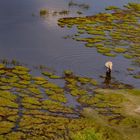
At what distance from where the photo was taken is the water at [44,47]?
39562mm

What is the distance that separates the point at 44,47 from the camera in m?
43.8

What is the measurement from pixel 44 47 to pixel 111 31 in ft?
42.9

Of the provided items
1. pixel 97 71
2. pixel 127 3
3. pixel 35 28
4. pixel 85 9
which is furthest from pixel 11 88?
pixel 127 3

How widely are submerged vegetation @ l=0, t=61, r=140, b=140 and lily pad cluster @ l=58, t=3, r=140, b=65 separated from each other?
10.6 meters

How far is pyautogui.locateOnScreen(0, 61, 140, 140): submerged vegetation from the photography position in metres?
26.8

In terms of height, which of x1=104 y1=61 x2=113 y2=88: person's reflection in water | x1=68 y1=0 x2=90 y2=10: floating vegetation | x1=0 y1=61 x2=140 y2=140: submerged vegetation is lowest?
x1=0 y1=61 x2=140 y2=140: submerged vegetation

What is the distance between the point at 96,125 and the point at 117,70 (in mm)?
12985

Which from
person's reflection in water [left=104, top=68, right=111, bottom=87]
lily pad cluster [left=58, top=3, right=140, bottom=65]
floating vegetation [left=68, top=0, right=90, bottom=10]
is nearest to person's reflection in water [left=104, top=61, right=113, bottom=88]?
person's reflection in water [left=104, top=68, right=111, bottom=87]

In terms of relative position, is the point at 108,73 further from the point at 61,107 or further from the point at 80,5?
the point at 80,5

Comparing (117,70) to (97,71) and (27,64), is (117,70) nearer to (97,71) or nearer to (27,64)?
(97,71)

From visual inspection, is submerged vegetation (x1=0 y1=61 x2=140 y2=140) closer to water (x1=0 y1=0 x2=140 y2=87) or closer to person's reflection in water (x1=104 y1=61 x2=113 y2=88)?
person's reflection in water (x1=104 y1=61 x2=113 y2=88)

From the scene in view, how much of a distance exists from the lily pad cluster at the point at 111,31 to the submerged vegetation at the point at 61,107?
10.6 metres

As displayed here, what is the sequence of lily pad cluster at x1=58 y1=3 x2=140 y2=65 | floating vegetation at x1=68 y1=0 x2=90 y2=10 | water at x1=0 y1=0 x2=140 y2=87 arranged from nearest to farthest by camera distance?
water at x1=0 y1=0 x2=140 y2=87, lily pad cluster at x1=58 y1=3 x2=140 y2=65, floating vegetation at x1=68 y1=0 x2=90 y2=10

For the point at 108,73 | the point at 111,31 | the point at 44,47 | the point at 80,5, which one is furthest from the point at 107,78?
the point at 80,5
